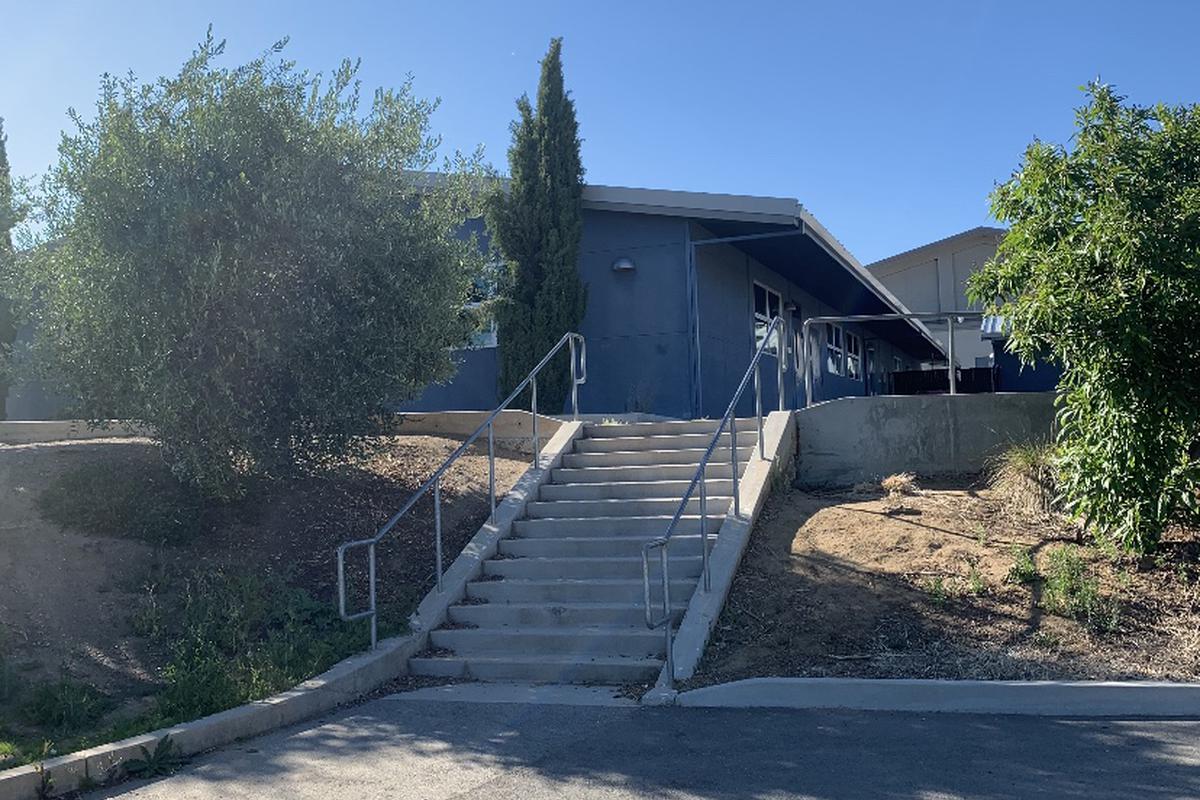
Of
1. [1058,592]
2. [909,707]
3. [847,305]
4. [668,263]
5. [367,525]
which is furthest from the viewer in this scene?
[847,305]

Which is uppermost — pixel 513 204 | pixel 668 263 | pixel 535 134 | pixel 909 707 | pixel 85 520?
pixel 535 134

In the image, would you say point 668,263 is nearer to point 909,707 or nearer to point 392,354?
point 392,354

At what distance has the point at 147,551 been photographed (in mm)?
8109

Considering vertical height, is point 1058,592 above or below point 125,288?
below

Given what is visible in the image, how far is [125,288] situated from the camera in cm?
793

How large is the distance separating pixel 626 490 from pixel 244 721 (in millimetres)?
4289

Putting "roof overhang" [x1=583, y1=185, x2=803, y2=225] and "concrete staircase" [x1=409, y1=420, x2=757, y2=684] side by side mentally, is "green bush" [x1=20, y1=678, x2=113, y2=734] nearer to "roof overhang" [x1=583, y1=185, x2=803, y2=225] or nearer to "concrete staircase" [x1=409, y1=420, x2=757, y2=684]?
"concrete staircase" [x1=409, y1=420, x2=757, y2=684]

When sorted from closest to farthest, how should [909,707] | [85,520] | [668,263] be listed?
[909,707], [85,520], [668,263]

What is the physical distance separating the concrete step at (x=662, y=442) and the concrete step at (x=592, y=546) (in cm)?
186

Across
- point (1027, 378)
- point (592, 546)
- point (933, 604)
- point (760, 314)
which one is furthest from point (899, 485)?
point (1027, 378)

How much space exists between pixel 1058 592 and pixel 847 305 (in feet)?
53.6

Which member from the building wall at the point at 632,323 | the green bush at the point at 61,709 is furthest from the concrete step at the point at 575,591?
the building wall at the point at 632,323

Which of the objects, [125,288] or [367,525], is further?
[367,525]

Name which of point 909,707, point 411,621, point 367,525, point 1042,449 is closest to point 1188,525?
point 1042,449
